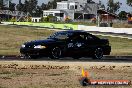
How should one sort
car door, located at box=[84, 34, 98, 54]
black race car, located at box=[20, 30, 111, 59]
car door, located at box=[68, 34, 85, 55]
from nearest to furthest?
black race car, located at box=[20, 30, 111, 59]
car door, located at box=[68, 34, 85, 55]
car door, located at box=[84, 34, 98, 54]

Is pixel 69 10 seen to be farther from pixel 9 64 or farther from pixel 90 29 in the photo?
pixel 9 64

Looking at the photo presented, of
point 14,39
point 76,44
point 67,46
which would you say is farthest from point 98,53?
point 14,39

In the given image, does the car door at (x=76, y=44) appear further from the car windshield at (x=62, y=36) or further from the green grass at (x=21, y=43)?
the green grass at (x=21, y=43)

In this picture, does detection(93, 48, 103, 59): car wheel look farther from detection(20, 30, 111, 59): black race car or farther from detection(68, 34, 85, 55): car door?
detection(68, 34, 85, 55): car door

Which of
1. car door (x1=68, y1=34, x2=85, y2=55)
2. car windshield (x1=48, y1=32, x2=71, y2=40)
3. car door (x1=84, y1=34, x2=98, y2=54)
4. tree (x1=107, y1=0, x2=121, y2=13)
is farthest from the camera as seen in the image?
tree (x1=107, y1=0, x2=121, y2=13)

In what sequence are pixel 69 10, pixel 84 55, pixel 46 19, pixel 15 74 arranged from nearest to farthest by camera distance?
pixel 15 74 → pixel 84 55 → pixel 46 19 → pixel 69 10

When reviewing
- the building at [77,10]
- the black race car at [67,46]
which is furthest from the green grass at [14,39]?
the building at [77,10]

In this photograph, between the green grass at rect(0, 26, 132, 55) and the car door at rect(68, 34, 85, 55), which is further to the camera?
the green grass at rect(0, 26, 132, 55)

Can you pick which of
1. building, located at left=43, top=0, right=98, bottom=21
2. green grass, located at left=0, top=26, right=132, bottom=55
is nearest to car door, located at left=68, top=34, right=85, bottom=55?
green grass, located at left=0, top=26, right=132, bottom=55

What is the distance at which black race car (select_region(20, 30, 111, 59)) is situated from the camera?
20.1m

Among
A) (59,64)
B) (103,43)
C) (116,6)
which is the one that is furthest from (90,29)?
(116,6)

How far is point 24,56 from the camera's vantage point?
21156 mm

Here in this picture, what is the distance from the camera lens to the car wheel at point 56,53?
66.5ft

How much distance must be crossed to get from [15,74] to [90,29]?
175 feet
